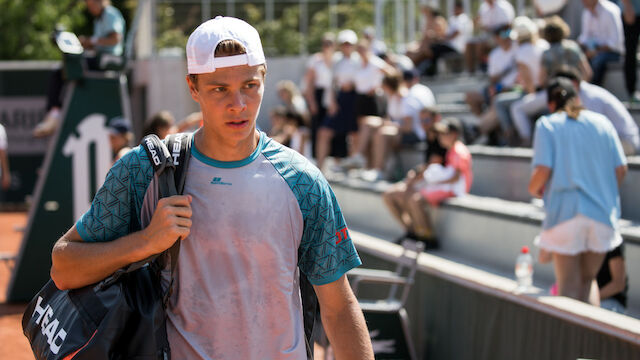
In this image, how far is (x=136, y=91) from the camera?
19047mm

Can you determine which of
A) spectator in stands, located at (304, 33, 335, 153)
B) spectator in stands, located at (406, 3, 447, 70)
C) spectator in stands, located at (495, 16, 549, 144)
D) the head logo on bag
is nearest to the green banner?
spectator in stands, located at (495, 16, 549, 144)

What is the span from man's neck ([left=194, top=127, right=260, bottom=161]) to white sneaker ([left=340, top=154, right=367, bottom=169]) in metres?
8.85

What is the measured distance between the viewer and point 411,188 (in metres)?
8.80

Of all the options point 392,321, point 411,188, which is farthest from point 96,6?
point 392,321

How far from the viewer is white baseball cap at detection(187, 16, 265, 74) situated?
87.1 inches

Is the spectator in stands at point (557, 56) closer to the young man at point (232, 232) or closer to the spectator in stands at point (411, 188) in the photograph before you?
the spectator in stands at point (411, 188)

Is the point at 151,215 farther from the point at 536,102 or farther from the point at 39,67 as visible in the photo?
the point at 39,67

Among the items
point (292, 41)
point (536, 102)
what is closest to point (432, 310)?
point (536, 102)

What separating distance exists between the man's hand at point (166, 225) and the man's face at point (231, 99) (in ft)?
0.83

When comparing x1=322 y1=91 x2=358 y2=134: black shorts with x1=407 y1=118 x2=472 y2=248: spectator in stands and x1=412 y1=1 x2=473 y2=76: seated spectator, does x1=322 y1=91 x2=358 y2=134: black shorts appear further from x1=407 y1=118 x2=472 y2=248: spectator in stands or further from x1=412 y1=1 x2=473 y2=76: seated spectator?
x1=407 y1=118 x2=472 y2=248: spectator in stands

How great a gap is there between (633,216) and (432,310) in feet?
7.53

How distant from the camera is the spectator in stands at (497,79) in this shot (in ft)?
32.0

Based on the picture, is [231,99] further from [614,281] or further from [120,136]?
[120,136]

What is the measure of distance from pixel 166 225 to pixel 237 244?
10.1 inches
